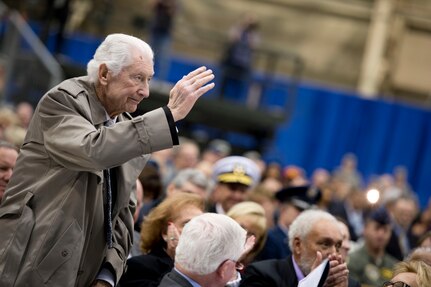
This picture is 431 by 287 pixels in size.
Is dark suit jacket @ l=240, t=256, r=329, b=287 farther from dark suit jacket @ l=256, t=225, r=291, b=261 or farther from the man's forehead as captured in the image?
dark suit jacket @ l=256, t=225, r=291, b=261

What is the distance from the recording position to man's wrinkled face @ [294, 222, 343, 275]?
6049 mm

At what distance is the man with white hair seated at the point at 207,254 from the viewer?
421 centimetres

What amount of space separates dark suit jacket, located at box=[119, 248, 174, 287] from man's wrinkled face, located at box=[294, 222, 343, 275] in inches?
34.7

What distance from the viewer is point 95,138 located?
163 inches

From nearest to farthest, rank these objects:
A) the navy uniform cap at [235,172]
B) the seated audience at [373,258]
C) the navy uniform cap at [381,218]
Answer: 1. the navy uniform cap at [235,172]
2. the seated audience at [373,258]
3. the navy uniform cap at [381,218]

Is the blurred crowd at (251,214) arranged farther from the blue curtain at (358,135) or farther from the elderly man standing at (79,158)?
the blue curtain at (358,135)

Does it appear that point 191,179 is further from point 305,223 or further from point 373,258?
point 305,223

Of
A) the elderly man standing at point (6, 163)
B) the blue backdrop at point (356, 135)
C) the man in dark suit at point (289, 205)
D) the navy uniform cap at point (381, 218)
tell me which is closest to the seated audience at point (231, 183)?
the man in dark suit at point (289, 205)

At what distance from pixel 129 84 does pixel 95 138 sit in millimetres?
339

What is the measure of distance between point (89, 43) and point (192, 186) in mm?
11458

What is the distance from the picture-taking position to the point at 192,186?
8172 mm

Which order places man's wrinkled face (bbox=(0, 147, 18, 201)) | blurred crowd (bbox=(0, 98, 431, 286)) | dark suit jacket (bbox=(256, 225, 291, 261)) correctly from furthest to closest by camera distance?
dark suit jacket (bbox=(256, 225, 291, 261)) < blurred crowd (bbox=(0, 98, 431, 286)) < man's wrinkled face (bbox=(0, 147, 18, 201))

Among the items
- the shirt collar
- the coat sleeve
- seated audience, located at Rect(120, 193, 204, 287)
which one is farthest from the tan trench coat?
the shirt collar

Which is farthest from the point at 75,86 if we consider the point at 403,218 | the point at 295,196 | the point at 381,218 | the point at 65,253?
the point at 403,218
